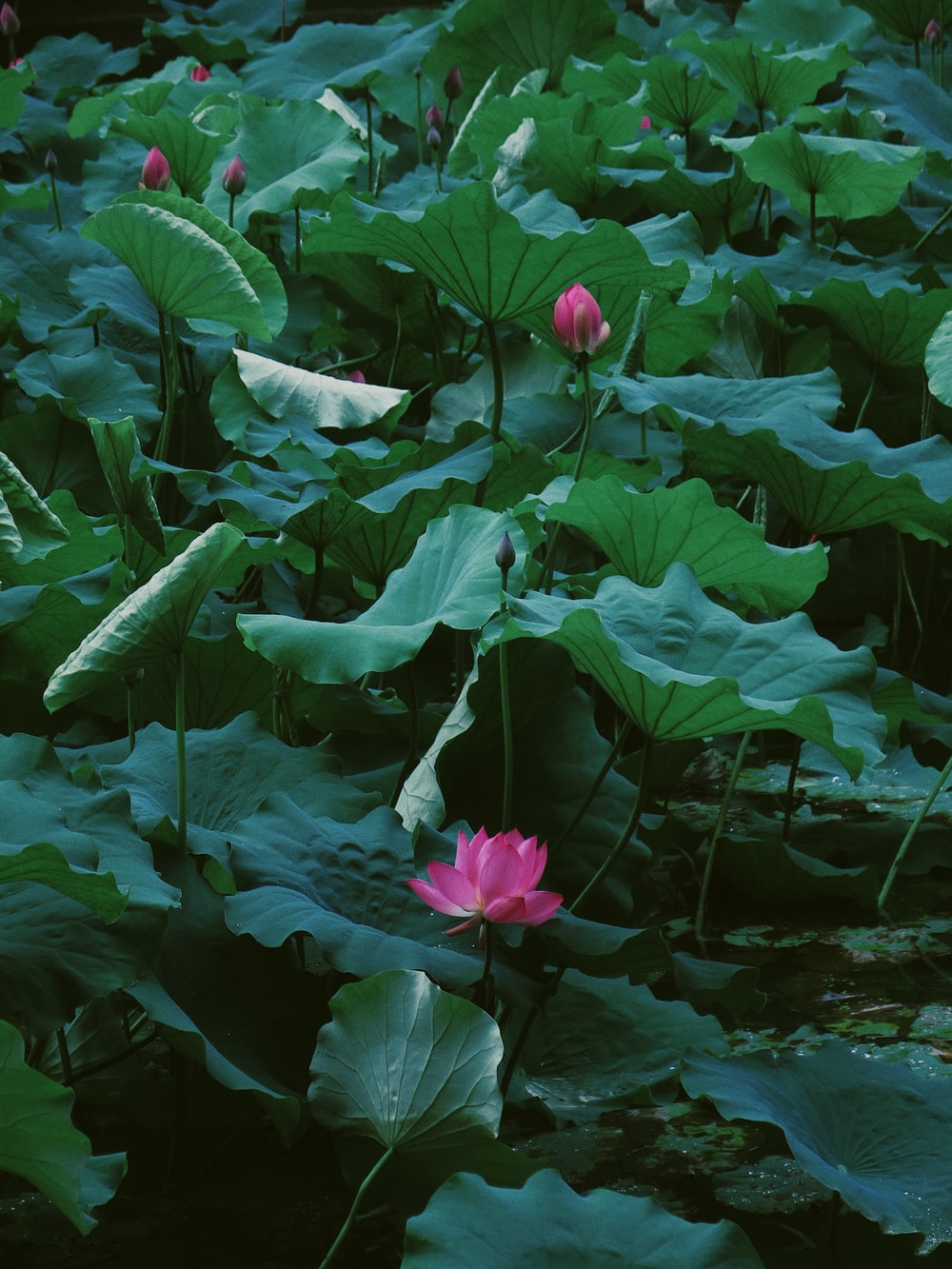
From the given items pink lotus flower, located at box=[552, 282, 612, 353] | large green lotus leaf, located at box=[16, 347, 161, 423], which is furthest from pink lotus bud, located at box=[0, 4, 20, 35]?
pink lotus flower, located at box=[552, 282, 612, 353]

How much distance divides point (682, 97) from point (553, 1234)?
274 cm

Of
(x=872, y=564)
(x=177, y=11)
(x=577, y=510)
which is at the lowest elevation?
(x=872, y=564)

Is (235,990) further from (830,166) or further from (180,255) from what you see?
(830,166)

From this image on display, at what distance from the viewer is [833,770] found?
5.80 feet

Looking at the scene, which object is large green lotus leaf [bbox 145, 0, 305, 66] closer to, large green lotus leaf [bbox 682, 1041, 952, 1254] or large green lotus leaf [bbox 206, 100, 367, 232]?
large green lotus leaf [bbox 206, 100, 367, 232]

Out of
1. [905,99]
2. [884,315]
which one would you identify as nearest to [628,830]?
[884,315]

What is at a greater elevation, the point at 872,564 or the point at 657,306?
the point at 657,306

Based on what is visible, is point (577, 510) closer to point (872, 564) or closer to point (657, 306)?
point (657, 306)

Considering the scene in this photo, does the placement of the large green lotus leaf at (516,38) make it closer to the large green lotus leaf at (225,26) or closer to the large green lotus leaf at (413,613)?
the large green lotus leaf at (225,26)

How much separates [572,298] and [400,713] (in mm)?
463

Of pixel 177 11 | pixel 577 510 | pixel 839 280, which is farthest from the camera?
pixel 177 11

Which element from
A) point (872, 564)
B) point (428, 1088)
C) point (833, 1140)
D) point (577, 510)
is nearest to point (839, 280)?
point (872, 564)

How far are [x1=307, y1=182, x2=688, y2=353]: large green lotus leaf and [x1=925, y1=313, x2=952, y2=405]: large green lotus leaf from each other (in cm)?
34

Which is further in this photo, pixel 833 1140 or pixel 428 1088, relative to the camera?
pixel 833 1140
